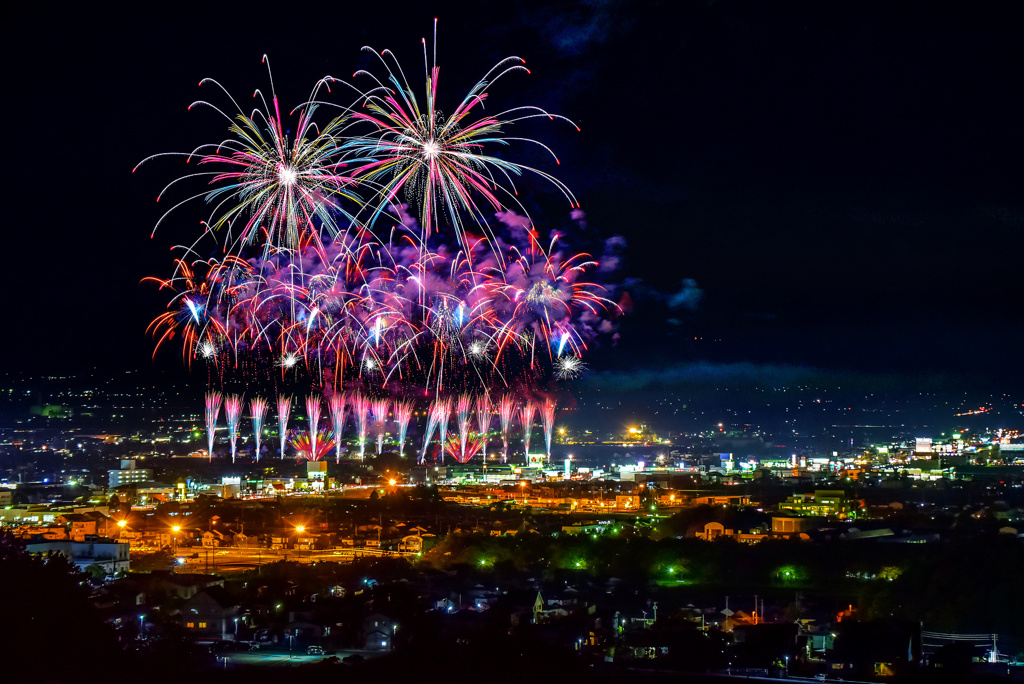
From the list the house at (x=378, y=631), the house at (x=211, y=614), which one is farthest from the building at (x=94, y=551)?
the house at (x=378, y=631)

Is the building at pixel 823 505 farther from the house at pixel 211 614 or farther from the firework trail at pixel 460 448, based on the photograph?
the house at pixel 211 614

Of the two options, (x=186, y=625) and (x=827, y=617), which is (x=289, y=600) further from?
(x=827, y=617)

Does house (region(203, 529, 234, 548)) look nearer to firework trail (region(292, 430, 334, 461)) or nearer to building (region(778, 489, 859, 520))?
building (region(778, 489, 859, 520))

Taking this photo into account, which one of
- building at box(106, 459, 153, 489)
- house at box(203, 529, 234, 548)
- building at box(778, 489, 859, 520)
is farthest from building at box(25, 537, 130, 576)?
building at box(106, 459, 153, 489)

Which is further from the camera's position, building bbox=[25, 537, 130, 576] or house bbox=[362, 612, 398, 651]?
building bbox=[25, 537, 130, 576]

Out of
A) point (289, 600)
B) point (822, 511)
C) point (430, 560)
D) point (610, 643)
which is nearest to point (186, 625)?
point (289, 600)
